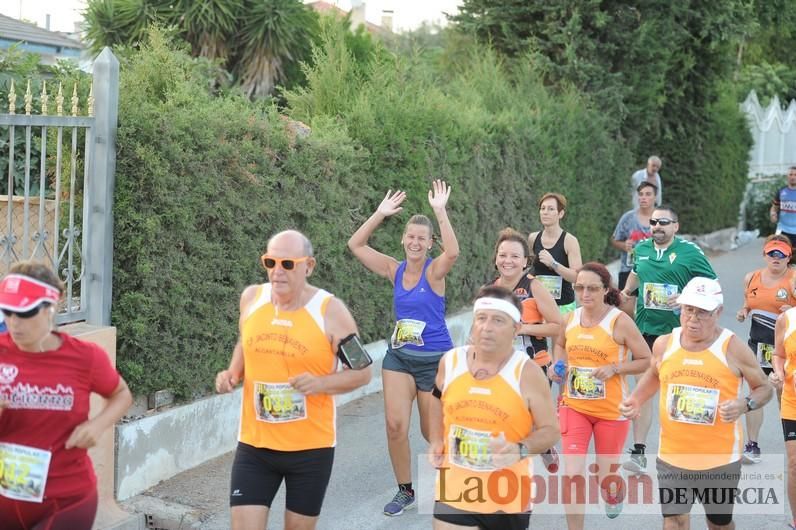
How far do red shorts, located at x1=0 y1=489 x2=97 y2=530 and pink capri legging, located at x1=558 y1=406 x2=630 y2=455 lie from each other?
11.4 feet

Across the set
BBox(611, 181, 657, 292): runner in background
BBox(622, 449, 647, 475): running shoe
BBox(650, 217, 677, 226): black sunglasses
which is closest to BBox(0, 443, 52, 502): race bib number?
BBox(622, 449, 647, 475): running shoe

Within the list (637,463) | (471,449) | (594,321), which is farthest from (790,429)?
(471,449)

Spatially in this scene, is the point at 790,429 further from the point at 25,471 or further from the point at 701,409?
the point at 25,471

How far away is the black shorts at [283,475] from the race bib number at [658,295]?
14.5 feet

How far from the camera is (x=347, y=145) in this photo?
10.4 m

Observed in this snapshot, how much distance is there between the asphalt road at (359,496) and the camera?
7504 mm

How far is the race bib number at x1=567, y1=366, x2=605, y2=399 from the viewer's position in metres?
7.00

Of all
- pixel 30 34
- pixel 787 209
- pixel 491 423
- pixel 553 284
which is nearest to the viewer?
pixel 491 423

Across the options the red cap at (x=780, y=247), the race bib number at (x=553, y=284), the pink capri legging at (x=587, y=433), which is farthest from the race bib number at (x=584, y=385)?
the red cap at (x=780, y=247)

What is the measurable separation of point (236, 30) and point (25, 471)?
624 inches

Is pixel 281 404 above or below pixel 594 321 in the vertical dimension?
below

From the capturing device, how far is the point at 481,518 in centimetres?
505

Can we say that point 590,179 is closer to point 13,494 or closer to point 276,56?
point 276,56

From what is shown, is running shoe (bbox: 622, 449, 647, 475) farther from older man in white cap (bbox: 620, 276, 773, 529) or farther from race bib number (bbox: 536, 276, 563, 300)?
older man in white cap (bbox: 620, 276, 773, 529)
